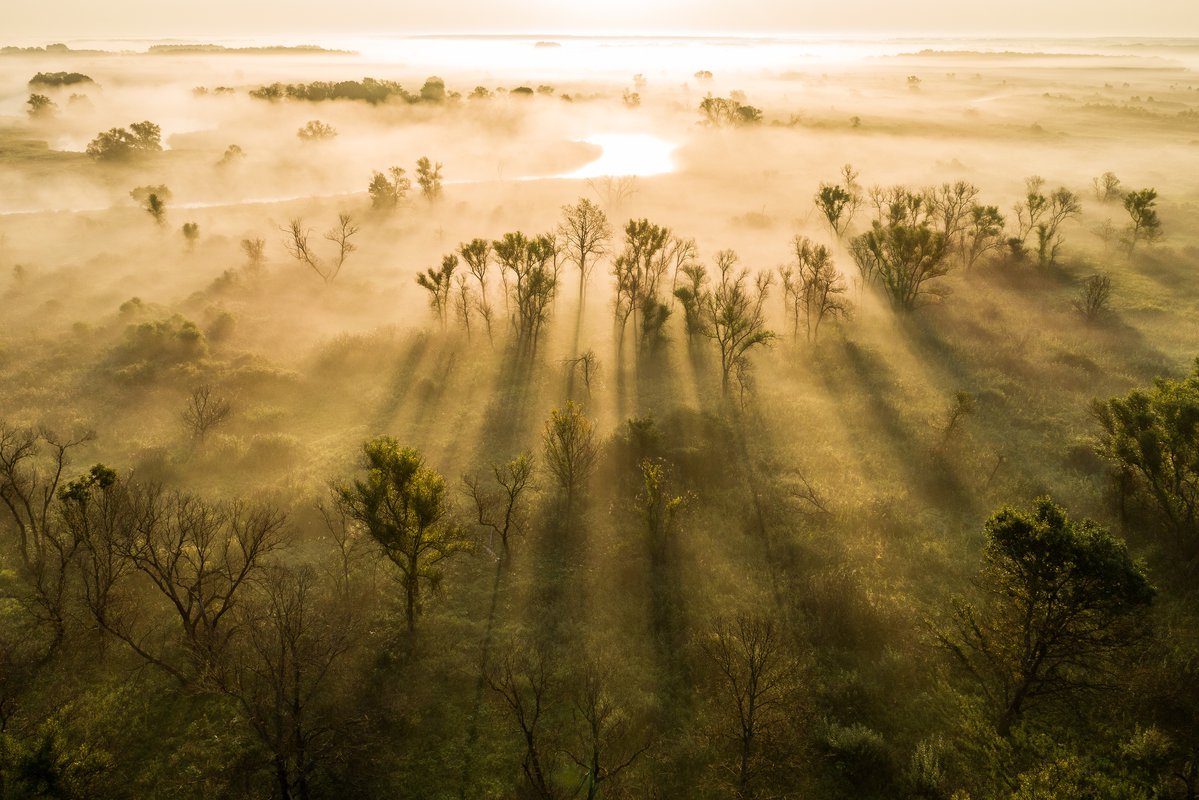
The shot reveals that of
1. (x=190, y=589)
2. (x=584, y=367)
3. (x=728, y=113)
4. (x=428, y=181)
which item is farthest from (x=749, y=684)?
(x=728, y=113)

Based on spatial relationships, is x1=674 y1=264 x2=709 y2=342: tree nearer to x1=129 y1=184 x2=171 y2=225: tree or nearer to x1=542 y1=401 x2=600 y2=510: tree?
x1=542 y1=401 x2=600 y2=510: tree

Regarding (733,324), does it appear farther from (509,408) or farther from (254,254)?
(254,254)

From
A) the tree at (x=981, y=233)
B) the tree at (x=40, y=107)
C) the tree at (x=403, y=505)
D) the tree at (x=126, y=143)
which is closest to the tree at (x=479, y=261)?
the tree at (x=403, y=505)

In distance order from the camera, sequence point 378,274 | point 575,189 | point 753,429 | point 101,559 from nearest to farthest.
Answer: point 101,559 < point 753,429 < point 378,274 < point 575,189

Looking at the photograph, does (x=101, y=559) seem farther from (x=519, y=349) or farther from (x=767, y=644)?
(x=519, y=349)

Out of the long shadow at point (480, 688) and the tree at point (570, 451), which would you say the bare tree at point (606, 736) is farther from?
the tree at point (570, 451)

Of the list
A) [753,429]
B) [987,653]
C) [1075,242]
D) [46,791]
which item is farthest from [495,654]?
[1075,242]

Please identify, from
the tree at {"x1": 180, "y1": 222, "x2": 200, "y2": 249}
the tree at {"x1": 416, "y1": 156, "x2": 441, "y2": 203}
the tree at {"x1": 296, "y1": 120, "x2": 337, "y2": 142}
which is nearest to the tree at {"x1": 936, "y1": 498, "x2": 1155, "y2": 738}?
the tree at {"x1": 180, "y1": 222, "x2": 200, "y2": 249}
